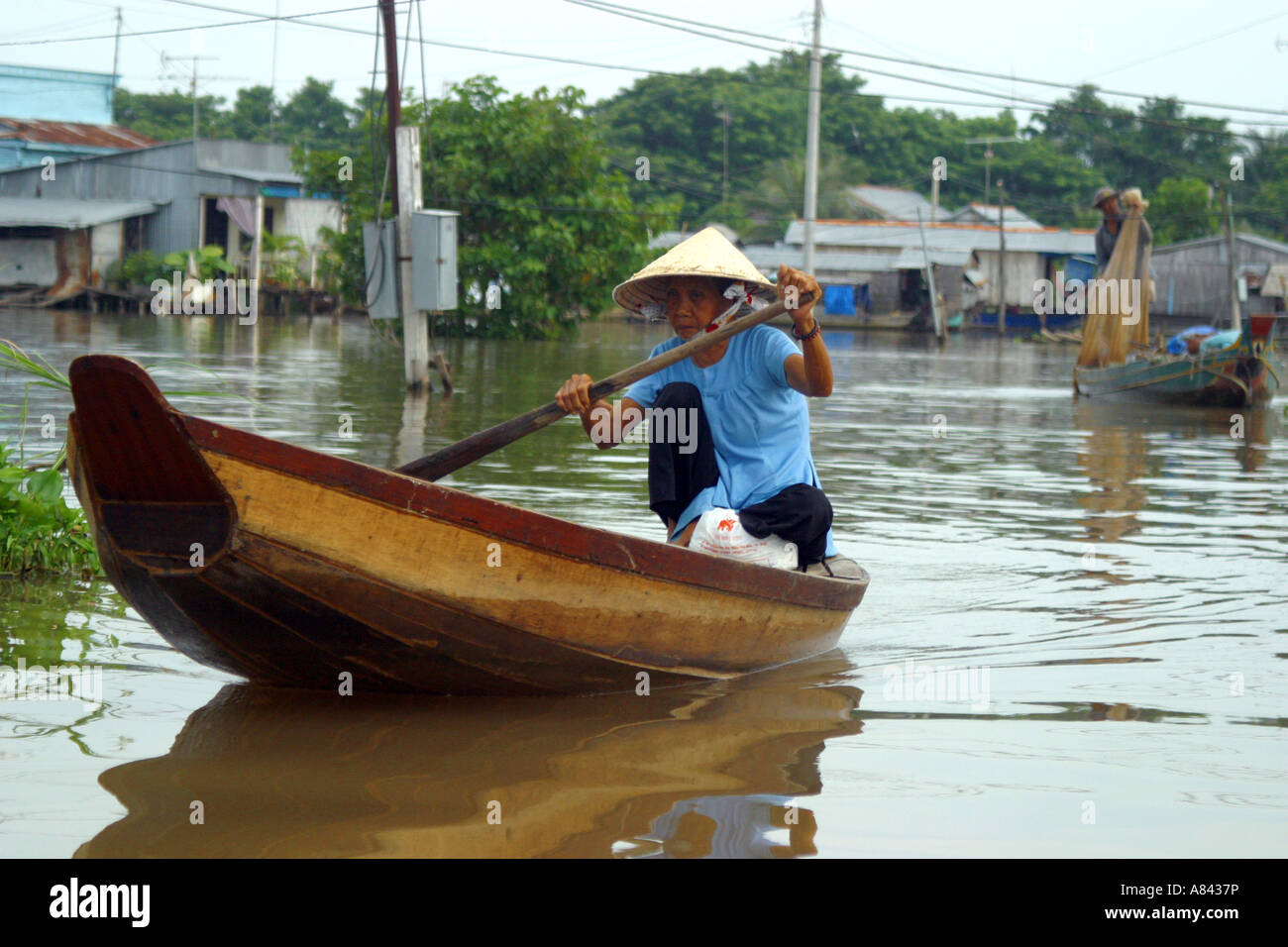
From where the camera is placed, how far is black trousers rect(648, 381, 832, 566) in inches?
196

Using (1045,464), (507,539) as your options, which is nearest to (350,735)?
(507,539)

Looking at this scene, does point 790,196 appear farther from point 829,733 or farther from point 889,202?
point 829,733

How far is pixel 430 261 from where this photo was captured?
1466 centimetres

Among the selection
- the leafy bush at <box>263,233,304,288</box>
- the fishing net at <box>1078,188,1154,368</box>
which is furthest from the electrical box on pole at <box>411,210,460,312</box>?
the leafy bush at <box>263,233,304,288</box>

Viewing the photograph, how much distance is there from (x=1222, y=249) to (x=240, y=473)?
40553 mm

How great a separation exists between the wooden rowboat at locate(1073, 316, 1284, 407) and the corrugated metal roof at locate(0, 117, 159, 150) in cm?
2797

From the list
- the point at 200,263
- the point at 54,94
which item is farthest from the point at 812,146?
the point at 54,94

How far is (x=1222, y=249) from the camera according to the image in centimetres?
4028

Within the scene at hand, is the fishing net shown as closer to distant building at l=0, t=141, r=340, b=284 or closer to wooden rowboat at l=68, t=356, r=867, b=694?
wooden rowboat at l=68, t=356, r=867, b=694

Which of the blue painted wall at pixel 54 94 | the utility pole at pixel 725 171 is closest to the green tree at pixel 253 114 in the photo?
the blue painted wall at pixel 54 94

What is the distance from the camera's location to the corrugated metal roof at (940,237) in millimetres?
43969

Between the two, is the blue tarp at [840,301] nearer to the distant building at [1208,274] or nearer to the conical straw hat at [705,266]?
the distant building at [1208,274]

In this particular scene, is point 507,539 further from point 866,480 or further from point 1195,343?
point 1195,343
